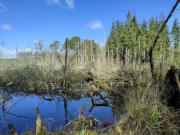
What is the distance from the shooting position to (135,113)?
121 inches

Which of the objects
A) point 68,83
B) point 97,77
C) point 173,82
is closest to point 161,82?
point 173,82

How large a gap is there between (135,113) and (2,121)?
370 centimetres

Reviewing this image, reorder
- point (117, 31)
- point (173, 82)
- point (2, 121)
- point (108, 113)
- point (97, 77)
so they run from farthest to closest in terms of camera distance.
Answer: point (117, 31) < point (97, 77) < point (108, 113) < point (2, 121) < point (173, 82)

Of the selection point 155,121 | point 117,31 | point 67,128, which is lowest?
point 67,128

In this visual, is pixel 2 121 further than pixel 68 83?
No

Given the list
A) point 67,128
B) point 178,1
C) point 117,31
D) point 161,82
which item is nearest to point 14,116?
point 67,128

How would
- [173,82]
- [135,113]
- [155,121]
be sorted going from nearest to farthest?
[155,121] → [135,113] → [173,82]

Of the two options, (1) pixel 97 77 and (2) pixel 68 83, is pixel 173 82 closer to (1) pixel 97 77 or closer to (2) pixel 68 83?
(1) pixel 97 77

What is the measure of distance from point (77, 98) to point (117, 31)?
67.5 ft

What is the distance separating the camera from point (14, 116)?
4609 millimetres

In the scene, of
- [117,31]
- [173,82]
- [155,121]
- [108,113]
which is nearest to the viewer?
[155,121]

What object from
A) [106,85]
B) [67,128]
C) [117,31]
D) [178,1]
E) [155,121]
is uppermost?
[117,31]

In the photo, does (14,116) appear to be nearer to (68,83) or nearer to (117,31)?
(68,83)

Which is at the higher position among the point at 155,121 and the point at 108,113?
the point at 155,121
